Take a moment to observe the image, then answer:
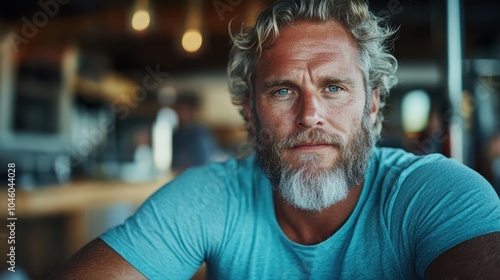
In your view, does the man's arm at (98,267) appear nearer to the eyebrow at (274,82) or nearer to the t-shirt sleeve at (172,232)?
the t-shirt sleeve at (172,232)

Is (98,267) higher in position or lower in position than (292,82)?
lower

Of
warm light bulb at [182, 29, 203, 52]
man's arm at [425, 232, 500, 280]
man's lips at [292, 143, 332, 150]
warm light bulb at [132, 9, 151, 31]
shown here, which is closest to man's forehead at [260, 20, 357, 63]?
man's lips at [292, 143, 332, 150]

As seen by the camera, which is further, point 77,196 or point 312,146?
point 77,196

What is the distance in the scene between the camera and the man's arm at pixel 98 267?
1.28 m

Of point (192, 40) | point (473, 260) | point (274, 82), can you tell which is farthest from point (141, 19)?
point (473, 260)

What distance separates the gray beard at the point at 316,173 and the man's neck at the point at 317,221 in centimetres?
4

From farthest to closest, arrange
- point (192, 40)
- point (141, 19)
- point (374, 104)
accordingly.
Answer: point (192, 40)
point (141, 19)
point (374, 104)

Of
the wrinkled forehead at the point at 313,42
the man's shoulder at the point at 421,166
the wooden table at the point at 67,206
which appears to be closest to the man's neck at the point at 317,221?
the man's shoulder at the point at 421,166

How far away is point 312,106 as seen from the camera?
1.28m

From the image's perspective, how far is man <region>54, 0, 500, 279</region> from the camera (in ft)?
4.08

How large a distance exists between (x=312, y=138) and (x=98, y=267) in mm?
583

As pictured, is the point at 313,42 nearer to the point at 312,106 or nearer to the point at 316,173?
the point at 312,106

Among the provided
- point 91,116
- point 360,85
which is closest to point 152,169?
point 91,116

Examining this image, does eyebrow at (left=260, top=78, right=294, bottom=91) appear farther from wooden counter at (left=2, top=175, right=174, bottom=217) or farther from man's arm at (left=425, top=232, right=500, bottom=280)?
wooden counter at (left=2, top=175, right=174, bottom=217)
